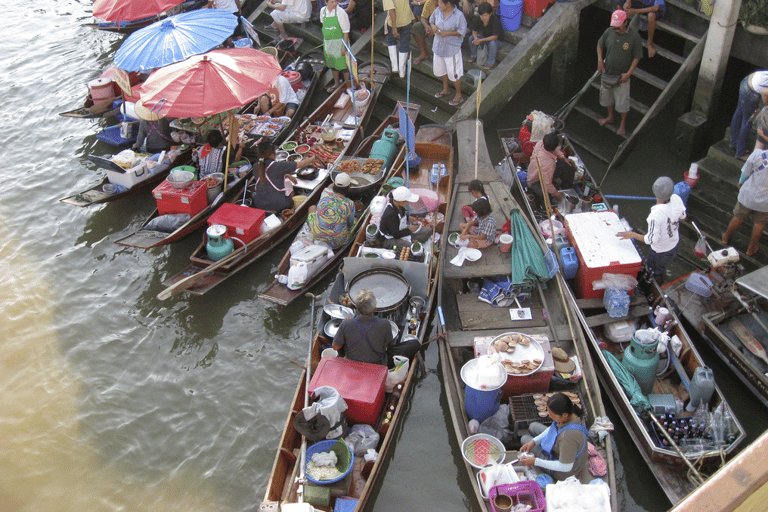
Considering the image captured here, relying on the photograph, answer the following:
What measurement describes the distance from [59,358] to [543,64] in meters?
11.1

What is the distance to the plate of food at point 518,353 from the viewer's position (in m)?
6.81

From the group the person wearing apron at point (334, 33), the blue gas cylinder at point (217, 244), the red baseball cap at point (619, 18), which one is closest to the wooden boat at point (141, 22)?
the person wearing apron at point (334, 33)

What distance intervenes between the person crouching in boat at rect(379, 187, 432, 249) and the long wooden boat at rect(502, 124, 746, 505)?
184 centimetres

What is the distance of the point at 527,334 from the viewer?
7.65 metres

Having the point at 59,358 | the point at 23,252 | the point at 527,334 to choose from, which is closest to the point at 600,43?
the point at 527,334

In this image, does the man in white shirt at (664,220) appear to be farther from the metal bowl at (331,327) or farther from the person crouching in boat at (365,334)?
the metal bowl at (331,327)

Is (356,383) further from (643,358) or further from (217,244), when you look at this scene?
(217,244)

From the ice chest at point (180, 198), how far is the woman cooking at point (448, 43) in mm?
5284

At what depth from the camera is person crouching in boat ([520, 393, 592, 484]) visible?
221 inches

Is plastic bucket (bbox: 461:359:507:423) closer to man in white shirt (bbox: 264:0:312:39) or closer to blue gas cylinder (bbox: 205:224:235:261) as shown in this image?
blue gas cylinder (bbox: 205:224:235:261)

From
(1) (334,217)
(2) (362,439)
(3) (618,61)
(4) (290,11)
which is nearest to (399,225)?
(1) (334,217)

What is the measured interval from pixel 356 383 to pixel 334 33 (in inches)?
328

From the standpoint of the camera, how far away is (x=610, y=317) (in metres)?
7.76

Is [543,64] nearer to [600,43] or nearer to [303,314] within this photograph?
[600,43]
